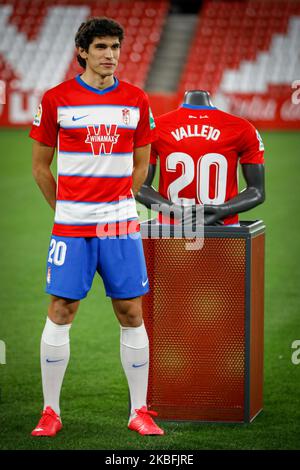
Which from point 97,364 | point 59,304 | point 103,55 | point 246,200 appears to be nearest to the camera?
point 103,55

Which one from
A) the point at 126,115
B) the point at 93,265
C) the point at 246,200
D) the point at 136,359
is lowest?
the point at 136,359

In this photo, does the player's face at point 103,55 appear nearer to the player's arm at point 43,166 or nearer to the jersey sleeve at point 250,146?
the player's arm at point 43,166

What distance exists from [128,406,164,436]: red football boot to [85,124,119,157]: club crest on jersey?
1243 mm

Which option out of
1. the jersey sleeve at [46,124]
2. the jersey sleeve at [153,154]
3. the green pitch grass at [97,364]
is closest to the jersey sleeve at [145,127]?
the jersey sleeve at [153,154]

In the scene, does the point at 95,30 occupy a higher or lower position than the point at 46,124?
higher

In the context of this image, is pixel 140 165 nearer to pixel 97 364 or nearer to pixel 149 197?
pixel 149 197

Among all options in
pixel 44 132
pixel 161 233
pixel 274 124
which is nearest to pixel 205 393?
pixel 161 233

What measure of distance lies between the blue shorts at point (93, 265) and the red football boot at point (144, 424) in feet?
1.97

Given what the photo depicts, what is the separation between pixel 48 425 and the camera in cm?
448

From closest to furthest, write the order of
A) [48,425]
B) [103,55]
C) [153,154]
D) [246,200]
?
[103,55] < [48,425] < [246,200] < [153,154]

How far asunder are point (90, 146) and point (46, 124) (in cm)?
22

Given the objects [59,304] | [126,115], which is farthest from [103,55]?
[59,304]

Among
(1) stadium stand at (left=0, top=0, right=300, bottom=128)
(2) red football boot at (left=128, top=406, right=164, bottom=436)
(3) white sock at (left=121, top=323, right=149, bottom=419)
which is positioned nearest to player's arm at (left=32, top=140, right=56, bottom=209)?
(3) white sock at (left=121, top=323, right=149, bottom=419)
